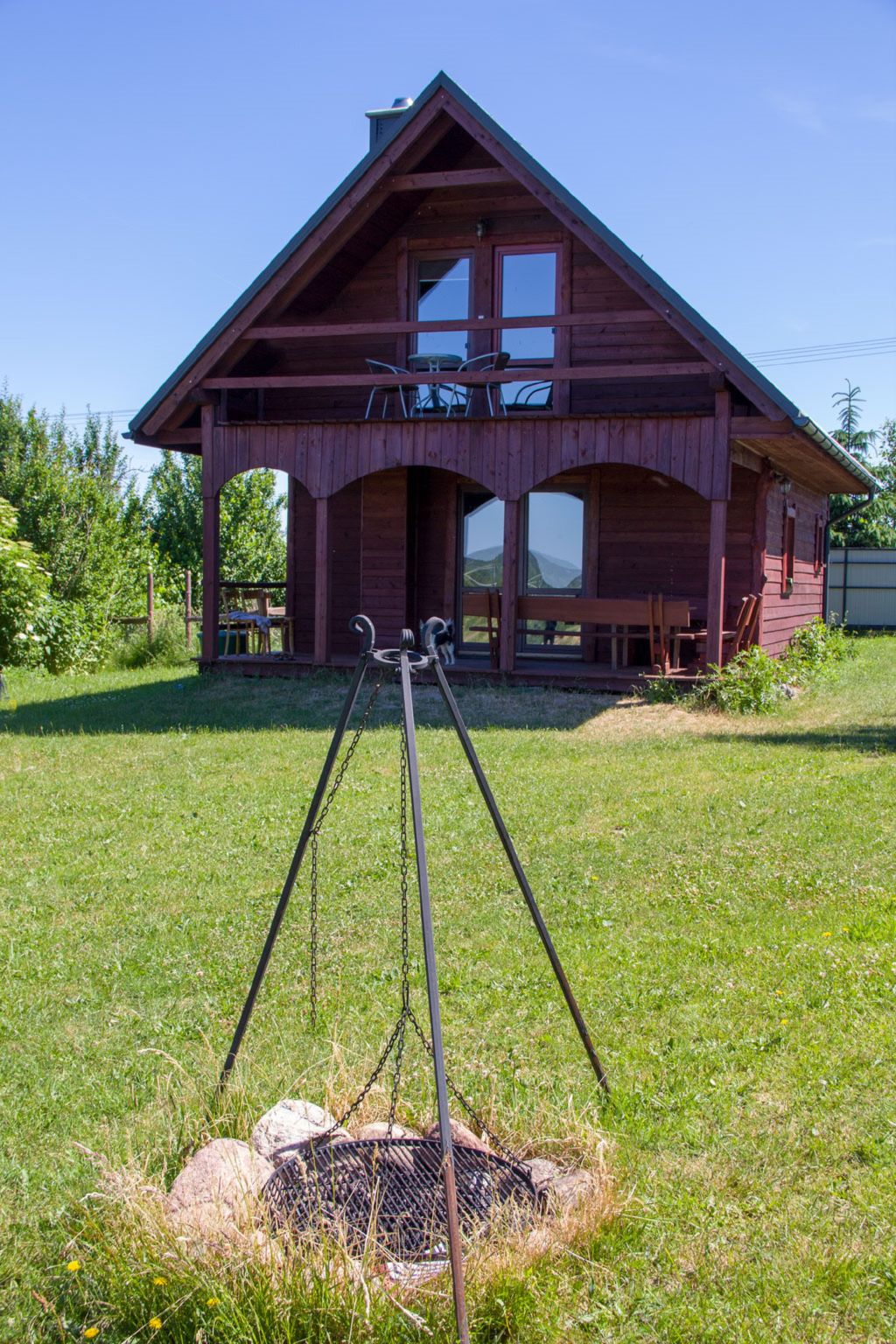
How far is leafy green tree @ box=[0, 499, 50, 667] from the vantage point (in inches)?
674

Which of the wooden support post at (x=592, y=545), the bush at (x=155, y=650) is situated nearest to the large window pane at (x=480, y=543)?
the wooden support post at (x=592, y=545)

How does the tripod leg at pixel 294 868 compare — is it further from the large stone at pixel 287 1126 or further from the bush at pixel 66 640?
the bush at pixel 66 640

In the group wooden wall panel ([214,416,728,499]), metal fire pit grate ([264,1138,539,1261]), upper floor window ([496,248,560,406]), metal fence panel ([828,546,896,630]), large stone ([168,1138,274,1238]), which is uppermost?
upper floor window ([496,248,560,406])

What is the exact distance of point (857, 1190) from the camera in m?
3.41

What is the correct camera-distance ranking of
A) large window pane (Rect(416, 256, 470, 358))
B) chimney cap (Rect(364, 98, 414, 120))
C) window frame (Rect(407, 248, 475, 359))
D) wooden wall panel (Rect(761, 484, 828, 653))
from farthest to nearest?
1. chimney cap (Rect(364, 98, 414, 120))
2. wooden wall panel (Rect(761, 484, 828, 653))
3. large window pane (Rect(416, 256, 470, 358))
4. window frame (Rect(407, 248, 475, 359))

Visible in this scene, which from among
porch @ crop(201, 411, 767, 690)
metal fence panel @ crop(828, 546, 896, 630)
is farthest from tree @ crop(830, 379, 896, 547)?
porch @ crop(201, 411, 767, 690)

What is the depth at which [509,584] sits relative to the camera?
13617 millimetres

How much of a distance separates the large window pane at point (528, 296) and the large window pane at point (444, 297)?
535 millimetres

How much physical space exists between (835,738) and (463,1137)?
820 cm

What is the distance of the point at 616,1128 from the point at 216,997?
1.82 meters

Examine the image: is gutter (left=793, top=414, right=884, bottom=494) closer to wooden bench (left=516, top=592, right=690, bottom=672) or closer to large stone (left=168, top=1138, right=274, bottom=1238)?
wooden bench (left=516, top=592, right=690, bottom=672)

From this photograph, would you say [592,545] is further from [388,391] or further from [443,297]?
[443,297]

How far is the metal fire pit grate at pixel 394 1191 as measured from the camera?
10.5 ft

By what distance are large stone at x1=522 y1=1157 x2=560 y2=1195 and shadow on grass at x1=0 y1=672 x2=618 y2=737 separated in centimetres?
788
